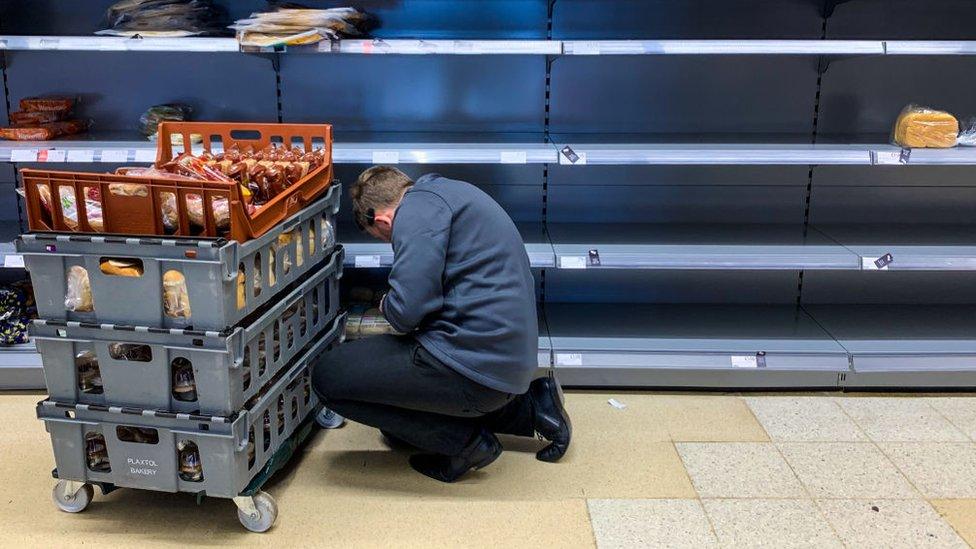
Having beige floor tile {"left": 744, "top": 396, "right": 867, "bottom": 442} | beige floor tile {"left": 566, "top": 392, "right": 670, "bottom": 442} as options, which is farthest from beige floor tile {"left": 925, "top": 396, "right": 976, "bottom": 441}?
beige floor tile {"left": 566, "top": 392, "right": 670, "bottom": 442}

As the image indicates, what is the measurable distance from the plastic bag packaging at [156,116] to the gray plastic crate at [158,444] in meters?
1.59

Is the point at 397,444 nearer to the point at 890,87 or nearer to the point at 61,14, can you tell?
the point at 61,14

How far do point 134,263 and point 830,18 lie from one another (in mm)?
3288

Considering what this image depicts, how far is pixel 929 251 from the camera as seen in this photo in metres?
3.79

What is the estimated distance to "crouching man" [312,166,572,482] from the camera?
2.77 metres

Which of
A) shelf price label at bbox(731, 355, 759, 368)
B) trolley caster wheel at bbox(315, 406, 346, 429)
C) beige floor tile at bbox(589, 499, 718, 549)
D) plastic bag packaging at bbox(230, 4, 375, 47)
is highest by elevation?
plastic bag packaging at bbox(230, 4, 375, 47)

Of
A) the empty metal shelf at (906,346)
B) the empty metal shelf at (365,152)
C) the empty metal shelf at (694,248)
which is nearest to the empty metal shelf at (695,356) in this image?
the empty metal shelf at (906,346)

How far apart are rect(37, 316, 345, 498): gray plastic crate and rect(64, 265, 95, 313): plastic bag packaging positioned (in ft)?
1.03

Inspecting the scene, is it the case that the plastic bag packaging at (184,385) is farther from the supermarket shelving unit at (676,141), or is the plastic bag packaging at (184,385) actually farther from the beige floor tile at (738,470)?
the beige floor tile at (738,470)

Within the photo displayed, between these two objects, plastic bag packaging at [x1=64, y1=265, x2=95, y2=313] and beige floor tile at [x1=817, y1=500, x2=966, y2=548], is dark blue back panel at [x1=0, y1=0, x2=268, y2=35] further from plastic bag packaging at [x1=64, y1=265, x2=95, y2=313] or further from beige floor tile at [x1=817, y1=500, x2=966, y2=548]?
beige floor tile at [x1=817, y1=500, x2=966, y2=548]

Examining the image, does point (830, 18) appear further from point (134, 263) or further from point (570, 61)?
point (134, 263)

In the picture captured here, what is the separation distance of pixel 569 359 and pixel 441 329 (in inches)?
38.4

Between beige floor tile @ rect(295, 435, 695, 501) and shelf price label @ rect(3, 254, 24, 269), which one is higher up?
shelf price label @ rect(3, 254, 24, 269)

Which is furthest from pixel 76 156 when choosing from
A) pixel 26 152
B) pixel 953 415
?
pixel 953 415
